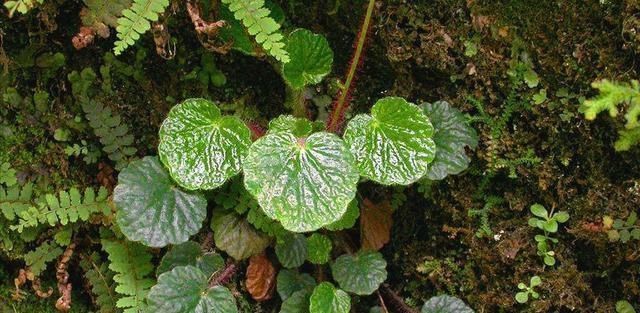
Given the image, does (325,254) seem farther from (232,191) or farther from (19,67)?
(19,67)

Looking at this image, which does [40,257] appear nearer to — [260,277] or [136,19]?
[260,277]

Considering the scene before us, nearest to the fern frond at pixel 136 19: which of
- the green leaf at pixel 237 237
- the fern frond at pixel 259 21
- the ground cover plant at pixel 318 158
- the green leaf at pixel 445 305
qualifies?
the ground cover plant at pixel 318 158

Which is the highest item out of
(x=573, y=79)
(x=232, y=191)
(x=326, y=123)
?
(x=573, y=79)

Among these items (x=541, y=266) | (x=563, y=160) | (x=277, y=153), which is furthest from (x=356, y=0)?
(x=541, y=266)

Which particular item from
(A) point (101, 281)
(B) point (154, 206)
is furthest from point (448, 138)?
(A) point (101, 281)

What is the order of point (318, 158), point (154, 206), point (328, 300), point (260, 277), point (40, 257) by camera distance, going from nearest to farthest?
point (318, 158)
point (154, 206)
point (328, 300)
point (40, 257)
point (260, 277)

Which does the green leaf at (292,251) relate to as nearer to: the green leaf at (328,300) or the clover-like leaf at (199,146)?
the green leaf at (328,300)
